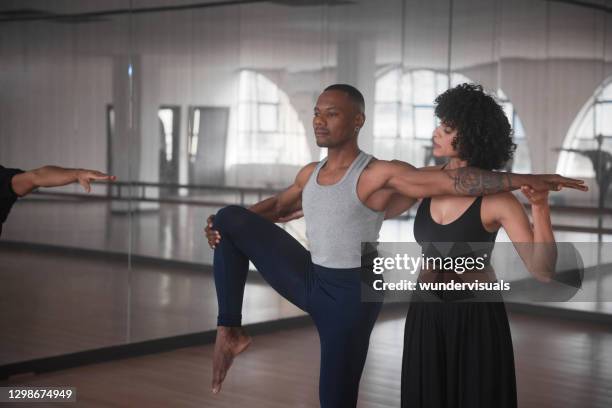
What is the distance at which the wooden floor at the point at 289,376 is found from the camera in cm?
486

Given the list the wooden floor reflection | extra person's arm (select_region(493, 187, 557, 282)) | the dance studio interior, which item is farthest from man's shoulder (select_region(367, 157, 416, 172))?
the wooden floor reflection

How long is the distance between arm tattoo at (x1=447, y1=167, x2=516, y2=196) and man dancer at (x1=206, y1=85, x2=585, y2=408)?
0.30 metres

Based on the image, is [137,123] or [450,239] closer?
[450,239]

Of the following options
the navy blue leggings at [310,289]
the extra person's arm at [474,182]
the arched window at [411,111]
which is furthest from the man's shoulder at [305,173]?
the arched window at [411,111]

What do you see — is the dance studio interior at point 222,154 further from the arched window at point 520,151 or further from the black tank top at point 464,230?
the black tank top at point 464,230

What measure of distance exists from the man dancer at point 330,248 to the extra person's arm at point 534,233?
0.43m

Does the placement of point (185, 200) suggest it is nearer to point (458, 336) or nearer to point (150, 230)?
point (150, 230)

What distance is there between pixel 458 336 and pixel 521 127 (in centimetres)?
461

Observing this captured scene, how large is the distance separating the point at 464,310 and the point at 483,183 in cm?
40

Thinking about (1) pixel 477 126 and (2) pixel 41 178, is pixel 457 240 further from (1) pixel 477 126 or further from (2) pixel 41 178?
(2) pixel 41 178

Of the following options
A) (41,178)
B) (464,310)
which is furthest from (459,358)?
(41,178)

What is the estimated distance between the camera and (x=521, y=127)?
23.8 ft

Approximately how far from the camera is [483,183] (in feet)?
9.30

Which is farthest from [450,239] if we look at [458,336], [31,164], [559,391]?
[31,164]
